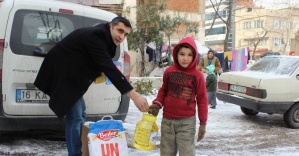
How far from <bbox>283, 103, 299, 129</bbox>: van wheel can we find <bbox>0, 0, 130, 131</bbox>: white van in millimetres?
4378

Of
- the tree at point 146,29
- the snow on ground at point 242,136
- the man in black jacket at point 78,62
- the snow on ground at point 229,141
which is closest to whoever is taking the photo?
the man in black jacket at point 78,62

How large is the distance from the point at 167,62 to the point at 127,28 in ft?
48.0

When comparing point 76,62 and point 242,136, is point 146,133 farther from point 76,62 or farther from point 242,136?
point 242,136

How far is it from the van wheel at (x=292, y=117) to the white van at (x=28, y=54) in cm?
438

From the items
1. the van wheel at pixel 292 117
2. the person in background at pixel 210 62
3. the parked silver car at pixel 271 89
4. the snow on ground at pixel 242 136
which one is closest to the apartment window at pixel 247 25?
the person in background at pixel 210 62

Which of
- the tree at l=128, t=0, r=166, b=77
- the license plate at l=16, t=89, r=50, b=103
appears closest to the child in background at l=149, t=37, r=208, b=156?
the license plate at l=16, t=89, r=50, b=103

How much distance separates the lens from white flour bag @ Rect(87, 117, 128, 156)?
3.34 meters

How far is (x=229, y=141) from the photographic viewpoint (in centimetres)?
591

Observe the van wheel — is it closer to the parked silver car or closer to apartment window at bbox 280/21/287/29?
the parked silver car

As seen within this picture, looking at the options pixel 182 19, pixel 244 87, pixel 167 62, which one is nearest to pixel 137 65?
pixel 167 62

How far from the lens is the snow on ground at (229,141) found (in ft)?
15.6

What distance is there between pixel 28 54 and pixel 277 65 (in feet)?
17.9

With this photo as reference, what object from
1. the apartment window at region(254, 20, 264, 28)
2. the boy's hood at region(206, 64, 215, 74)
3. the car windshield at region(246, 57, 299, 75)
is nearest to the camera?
the car windshield at region(246, 57, 299, 75)

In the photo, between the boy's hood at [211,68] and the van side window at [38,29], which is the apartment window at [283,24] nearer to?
the boy's hood at [211,68]
